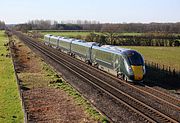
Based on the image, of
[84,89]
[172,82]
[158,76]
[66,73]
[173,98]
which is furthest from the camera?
[66,73]

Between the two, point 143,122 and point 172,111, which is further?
point 172,111

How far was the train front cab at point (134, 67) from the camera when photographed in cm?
3012

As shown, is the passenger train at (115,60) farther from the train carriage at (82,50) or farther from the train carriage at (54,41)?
the train carriage at (54,41)

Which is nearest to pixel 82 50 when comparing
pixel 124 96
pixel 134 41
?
pixel 124 96

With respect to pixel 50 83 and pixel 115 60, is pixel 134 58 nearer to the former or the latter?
pixel 115 60

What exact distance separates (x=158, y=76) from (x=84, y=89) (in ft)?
30.6

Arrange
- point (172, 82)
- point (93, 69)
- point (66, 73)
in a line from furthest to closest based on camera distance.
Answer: point (93, 69), point (66, 73), point (172, 82)

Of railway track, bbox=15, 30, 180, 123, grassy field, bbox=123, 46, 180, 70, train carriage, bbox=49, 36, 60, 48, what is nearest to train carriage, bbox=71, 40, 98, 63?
railway track, bbox=15, 30, 180, 123

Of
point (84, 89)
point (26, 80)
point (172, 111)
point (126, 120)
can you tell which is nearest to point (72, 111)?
point (126, 120)

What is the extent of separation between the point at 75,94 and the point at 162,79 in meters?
10.9

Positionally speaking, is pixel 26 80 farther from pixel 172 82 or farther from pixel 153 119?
pixel 153 119

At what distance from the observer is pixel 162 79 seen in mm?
33781

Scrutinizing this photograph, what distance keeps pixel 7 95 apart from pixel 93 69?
1666 cm

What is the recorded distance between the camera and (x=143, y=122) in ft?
61.6
